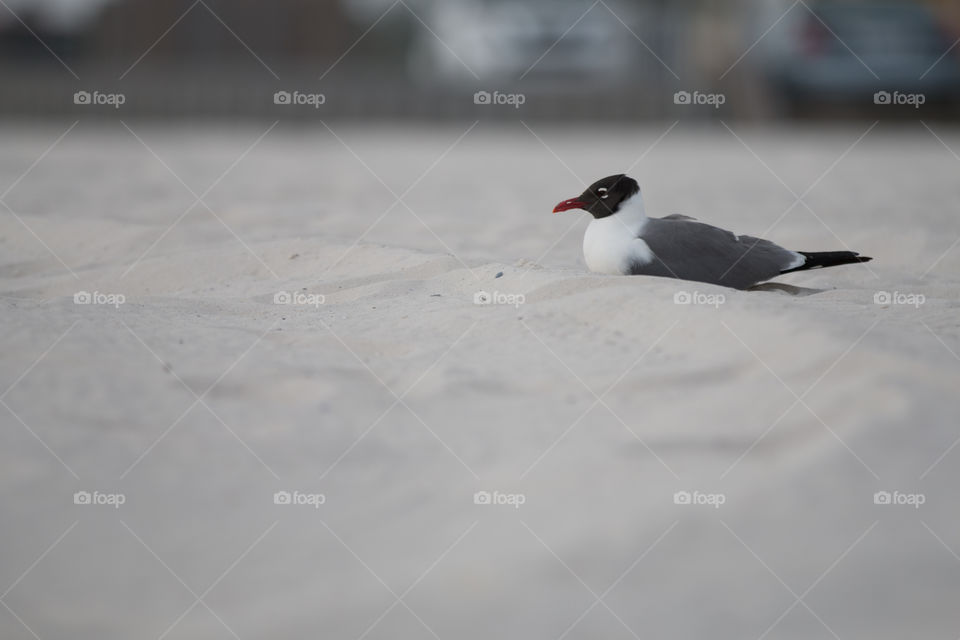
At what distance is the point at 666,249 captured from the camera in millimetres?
3461

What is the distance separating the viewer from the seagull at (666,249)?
11.4 feet

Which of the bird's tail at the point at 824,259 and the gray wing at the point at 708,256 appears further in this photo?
the bird's tail at the point at 824,259

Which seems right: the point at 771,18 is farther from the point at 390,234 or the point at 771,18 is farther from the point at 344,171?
the point at 390,234

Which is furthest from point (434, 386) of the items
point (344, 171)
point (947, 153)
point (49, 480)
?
point (947, 153)

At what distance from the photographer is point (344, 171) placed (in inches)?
318
